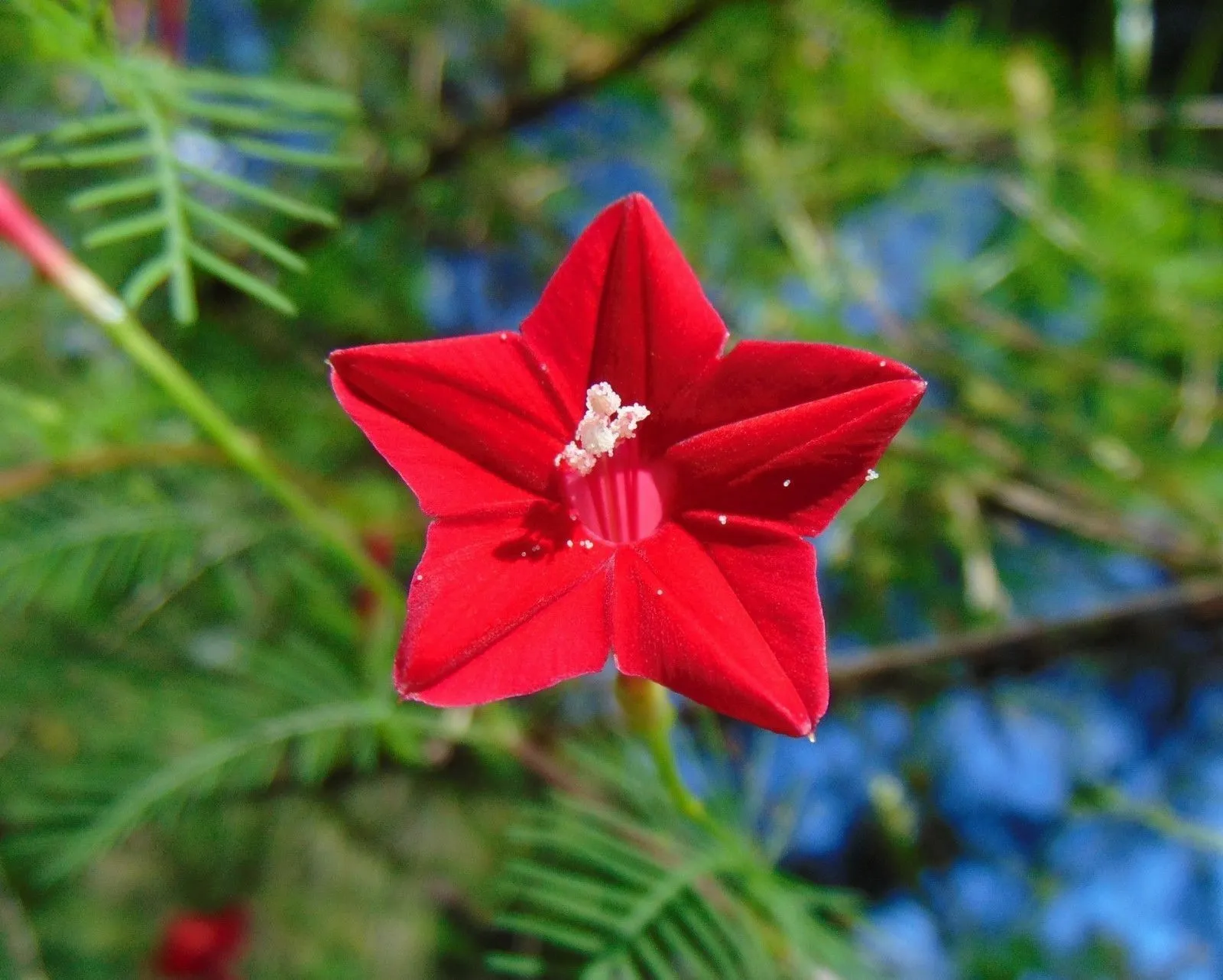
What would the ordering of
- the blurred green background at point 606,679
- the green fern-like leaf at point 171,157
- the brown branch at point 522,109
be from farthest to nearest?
the brown branch at point 522,109
the blurred green background at point 606,679
the green fern-like leaf at point 171,157

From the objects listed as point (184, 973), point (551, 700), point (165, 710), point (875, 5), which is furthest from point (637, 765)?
point (875, 5)

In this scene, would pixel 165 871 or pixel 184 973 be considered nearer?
pixel 184 973

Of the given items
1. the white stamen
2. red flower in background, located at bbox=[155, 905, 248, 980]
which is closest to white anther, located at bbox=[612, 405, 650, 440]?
the white stamen

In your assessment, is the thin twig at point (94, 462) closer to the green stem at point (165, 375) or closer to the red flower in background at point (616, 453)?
the green stem at point (165, 375)

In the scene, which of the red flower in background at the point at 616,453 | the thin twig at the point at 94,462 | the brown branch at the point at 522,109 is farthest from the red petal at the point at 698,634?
the brown branch at the point at 522,109

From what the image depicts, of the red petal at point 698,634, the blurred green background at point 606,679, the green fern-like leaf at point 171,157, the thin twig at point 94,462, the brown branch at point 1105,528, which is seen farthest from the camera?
the brown branch at point 1105,528

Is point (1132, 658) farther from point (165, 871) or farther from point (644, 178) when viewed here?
point (165, 871)
